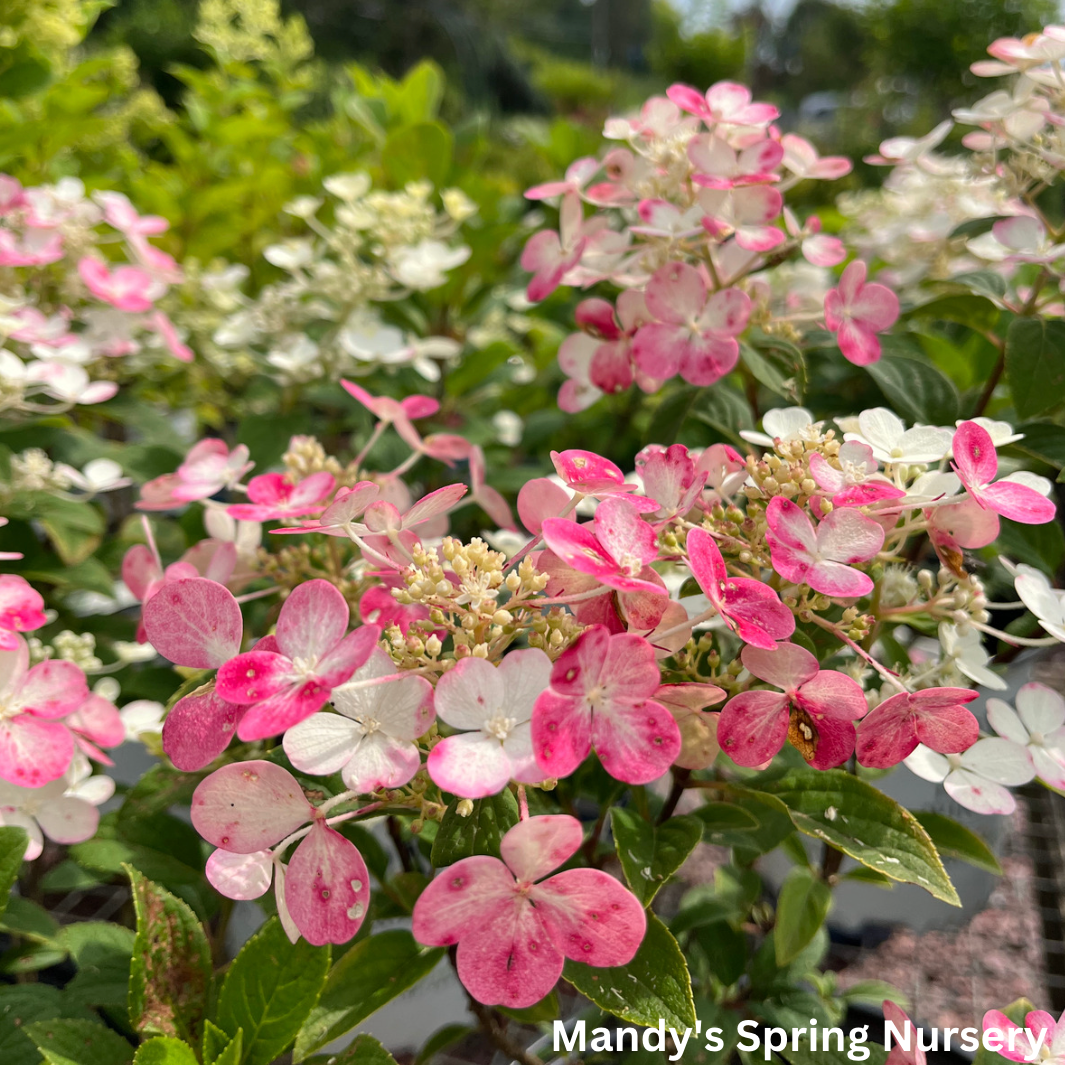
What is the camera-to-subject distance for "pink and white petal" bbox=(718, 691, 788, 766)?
0.43m

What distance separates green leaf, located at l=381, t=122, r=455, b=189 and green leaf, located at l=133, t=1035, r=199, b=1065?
4.34 ft

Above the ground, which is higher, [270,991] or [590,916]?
[590,916]

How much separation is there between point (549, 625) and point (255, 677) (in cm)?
16

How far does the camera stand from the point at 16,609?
1.74 feet

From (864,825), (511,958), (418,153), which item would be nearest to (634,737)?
(511,958)

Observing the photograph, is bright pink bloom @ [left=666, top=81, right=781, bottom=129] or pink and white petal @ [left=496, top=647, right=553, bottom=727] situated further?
bright pink bloom @ [left=666, top=81, right=781, bottom=129]

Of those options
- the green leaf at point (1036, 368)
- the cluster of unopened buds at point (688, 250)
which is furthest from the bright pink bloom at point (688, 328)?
the green leaf at point (1036, 368)

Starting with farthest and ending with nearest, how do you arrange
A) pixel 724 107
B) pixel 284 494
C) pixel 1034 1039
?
pixel 724 107
pixel 284 494
pixel 1034 1039

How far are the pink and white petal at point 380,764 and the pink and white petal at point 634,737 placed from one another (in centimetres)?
10

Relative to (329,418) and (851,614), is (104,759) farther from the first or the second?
(329,418)

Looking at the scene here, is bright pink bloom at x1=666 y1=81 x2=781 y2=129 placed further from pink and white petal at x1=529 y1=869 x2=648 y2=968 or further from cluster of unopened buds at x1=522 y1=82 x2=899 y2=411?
pink and white petal at x1=529 y1=869 x2=648 y2=968

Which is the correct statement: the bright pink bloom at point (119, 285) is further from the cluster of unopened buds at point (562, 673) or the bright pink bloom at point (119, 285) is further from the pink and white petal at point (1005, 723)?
the pink and white petal at point (1005, 723)

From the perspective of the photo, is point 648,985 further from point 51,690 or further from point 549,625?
point 51,690

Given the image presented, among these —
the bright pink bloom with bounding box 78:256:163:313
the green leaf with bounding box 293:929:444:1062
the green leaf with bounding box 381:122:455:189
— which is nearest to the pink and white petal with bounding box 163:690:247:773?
the green leaf with bounding box 293:929:444:1062
